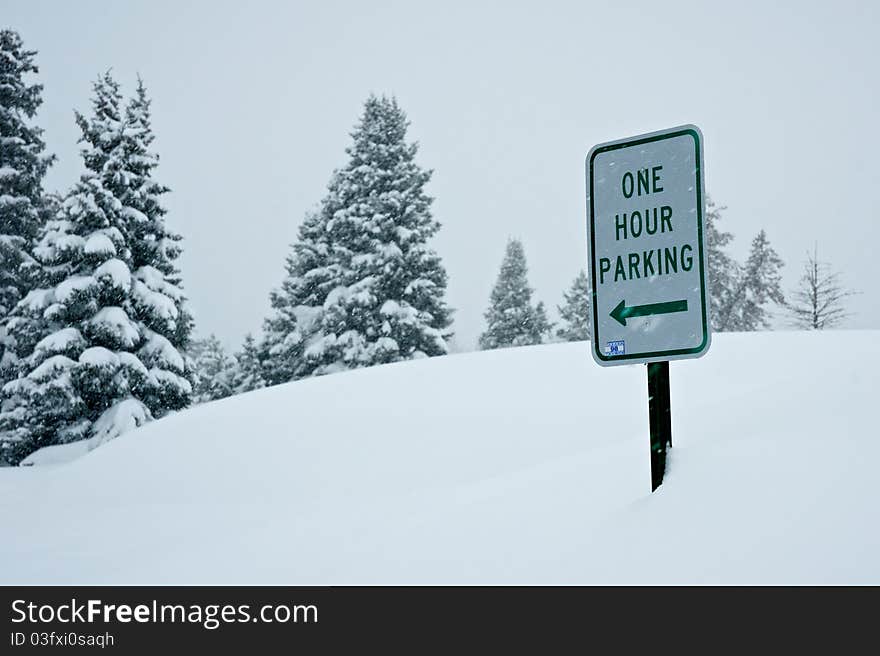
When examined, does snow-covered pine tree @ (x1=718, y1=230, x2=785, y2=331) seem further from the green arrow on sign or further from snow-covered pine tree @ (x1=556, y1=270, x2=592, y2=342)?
the green arrow on sign

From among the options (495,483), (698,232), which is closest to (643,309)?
(698,232)

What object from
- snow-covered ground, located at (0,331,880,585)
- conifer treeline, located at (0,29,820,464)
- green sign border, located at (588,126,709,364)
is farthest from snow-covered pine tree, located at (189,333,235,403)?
green sign border, located at (588,126,709,364)

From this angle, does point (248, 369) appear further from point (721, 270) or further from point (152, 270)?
point (721, 270)

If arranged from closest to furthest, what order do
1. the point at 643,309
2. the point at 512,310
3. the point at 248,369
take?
1. the point at 643,309
2. the point at 248,369
3. the point at 512,310

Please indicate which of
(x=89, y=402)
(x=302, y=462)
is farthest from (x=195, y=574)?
(x=89, y=402)

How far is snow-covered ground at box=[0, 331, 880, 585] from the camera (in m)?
2.94

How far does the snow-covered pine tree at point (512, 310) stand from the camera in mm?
37156

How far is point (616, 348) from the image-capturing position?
3.45 metres

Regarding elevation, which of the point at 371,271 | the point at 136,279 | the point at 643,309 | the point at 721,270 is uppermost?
the point at 721,270

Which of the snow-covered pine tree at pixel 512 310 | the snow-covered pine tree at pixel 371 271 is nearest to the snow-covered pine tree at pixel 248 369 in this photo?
the snow-covered pine tree at pixel 371 271

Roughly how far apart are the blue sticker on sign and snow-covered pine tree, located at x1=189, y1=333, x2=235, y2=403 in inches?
1332

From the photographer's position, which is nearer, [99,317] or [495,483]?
[495,483]

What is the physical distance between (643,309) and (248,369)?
31.6m

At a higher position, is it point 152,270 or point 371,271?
point 371,271
